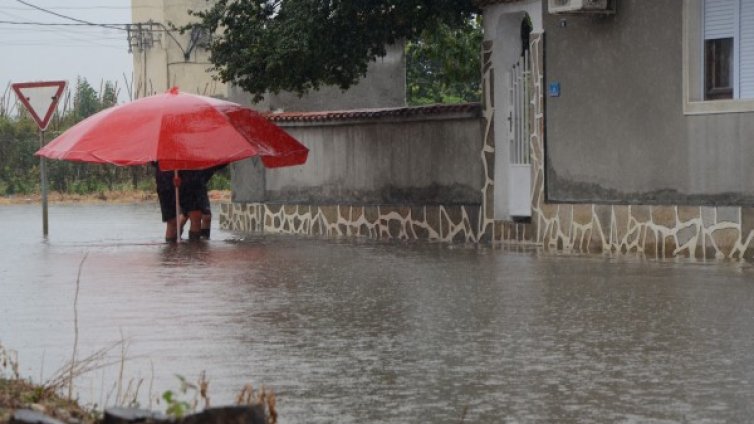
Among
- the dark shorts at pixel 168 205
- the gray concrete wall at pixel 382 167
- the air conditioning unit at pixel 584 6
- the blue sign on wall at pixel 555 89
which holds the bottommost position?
the dark shorts at pixel 168 205

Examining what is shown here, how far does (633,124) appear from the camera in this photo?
64.8 feet

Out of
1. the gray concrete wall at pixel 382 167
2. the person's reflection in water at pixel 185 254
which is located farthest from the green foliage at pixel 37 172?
the person's reflection in water at pixel 185 254

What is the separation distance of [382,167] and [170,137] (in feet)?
14.1

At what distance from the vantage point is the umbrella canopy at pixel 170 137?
22.0 m

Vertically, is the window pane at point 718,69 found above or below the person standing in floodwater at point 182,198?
above

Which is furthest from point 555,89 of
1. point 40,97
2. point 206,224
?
point 40,97

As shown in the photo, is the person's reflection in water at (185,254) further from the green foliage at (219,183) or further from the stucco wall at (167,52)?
the stucco wall at (167,52)

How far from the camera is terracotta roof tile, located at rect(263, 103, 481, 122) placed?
23594mm

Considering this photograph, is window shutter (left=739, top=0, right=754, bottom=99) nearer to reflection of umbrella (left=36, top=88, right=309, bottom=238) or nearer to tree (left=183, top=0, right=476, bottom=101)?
tree (left=183, top=0, right=476, bottom=101)

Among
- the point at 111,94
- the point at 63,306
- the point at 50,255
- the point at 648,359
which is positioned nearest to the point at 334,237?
the point at 50,255

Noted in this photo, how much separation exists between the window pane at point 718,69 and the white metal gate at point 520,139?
3770mm

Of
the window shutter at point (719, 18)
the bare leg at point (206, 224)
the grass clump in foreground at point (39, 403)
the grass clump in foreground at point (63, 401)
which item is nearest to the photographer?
the grass clump in foreground at point (63, 401)

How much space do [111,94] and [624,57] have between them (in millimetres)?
44989

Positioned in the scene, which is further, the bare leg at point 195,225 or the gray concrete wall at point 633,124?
the bare leg at point 195,225
